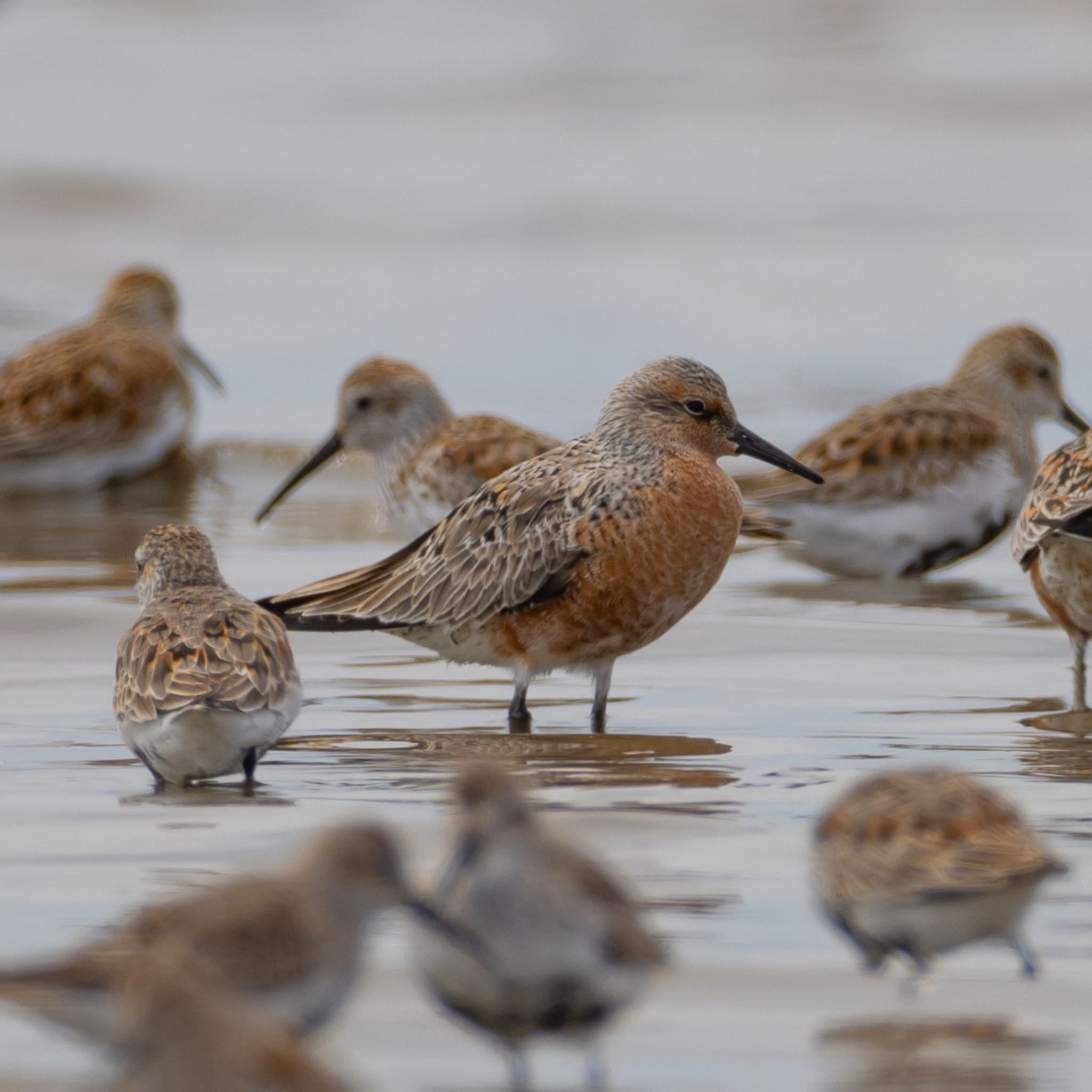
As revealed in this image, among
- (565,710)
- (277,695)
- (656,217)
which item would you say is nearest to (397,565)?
(565,710)

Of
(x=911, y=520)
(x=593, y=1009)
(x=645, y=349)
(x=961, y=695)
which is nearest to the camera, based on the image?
(x=593, y=1009)

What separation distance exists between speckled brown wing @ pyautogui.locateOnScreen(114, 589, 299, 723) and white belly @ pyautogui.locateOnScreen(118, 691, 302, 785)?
0.02 meters

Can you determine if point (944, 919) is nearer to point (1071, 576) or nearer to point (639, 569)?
point (639, 569)

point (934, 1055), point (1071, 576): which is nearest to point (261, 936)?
point (934, 1055)

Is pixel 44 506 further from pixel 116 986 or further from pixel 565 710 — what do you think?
pixel 116 986

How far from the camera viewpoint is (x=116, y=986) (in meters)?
3.78

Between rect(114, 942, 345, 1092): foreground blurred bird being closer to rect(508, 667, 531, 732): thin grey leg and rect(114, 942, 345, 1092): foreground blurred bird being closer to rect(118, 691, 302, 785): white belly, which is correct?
rect(118, 691, 302, 785): white belly

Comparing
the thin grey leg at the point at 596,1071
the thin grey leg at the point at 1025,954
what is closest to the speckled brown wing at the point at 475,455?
the thin grey leg at the point at 1025,954

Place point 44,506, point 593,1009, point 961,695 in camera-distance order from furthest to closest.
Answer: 1. point 44,506
2. point 961,695
3. point 593,1009

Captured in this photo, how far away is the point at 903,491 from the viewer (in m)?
10.5

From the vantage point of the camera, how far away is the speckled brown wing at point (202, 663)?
248 inches

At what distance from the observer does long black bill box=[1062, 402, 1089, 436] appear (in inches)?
444

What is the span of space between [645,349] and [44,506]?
598 centimetres

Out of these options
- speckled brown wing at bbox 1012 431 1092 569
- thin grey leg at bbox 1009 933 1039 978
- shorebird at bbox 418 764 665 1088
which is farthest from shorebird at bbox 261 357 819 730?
shorebird at bbox 418 764 665 1088
